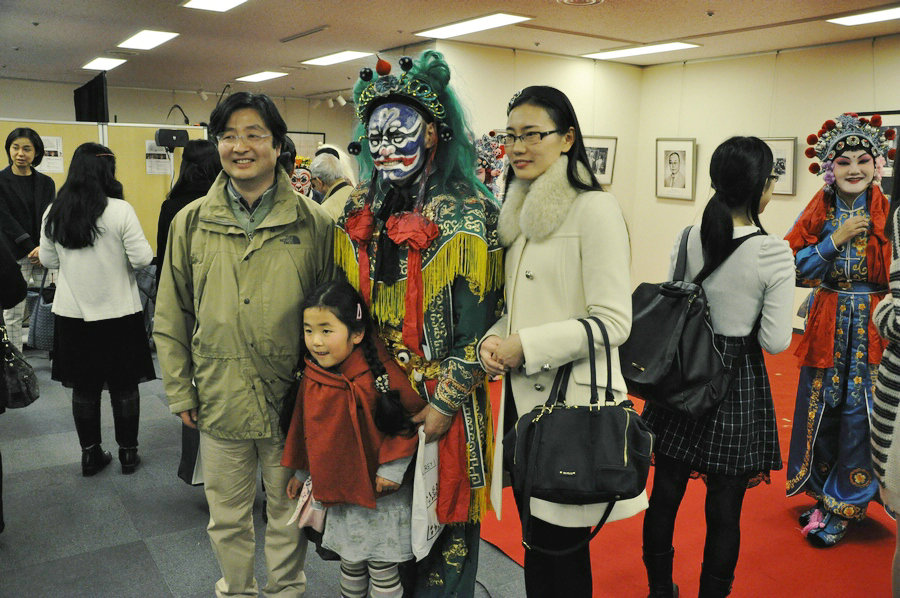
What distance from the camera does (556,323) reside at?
65.5 inches

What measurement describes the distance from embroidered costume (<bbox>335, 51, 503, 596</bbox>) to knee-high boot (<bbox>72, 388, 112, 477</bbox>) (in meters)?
2.20

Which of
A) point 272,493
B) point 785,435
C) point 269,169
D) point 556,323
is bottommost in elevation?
point 785,435

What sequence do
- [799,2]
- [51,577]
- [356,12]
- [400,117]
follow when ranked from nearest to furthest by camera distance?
[400,117], [51,577], [799,2], [356,12]

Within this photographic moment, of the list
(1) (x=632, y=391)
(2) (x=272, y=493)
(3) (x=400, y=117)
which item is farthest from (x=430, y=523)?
(3) (x=400, y=117)

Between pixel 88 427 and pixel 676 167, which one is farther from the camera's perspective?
pixel 676 167

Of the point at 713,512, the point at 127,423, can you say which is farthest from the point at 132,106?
the point at 713,512

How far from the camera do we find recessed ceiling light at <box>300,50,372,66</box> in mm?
8586

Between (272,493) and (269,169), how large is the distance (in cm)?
97

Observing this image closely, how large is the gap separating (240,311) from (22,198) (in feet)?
12.8

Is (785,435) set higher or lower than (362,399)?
lower

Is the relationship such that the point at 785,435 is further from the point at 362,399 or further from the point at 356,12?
the point at 356,12

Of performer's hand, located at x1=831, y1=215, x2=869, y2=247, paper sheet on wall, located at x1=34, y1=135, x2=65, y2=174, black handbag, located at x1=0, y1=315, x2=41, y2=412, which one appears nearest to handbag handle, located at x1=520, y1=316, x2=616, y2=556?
performer's hand, located at x1=831, y1=215, x2=869, y2=247

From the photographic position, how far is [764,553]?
113 inches

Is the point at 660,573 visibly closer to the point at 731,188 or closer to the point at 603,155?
the point at 731,188
